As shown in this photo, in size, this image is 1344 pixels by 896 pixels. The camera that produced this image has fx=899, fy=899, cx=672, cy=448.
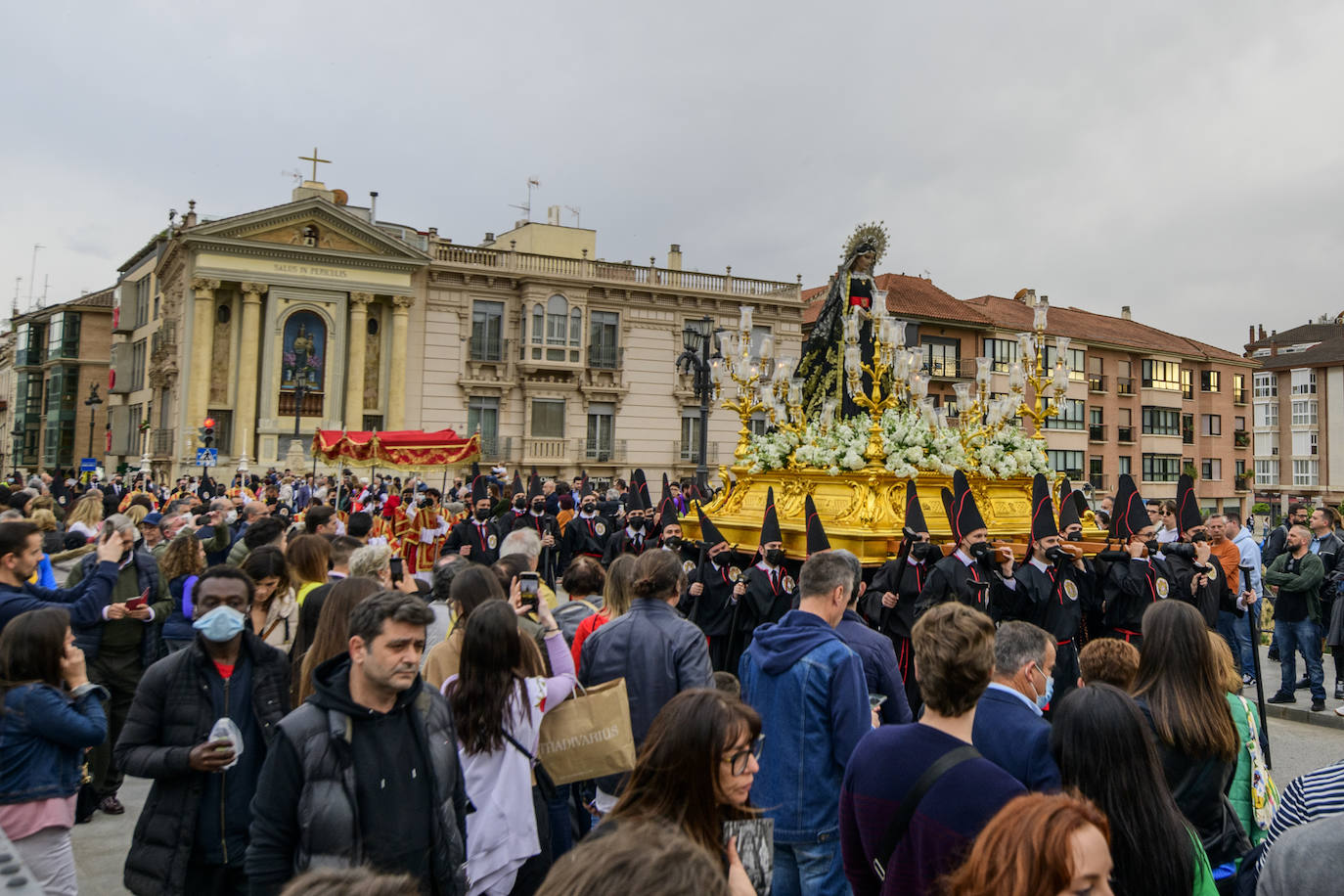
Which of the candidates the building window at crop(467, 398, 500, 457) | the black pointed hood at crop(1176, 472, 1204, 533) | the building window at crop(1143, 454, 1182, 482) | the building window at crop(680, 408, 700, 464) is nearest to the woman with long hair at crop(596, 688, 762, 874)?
the black pointed hood at crop(1176, 472, 1204, 533)

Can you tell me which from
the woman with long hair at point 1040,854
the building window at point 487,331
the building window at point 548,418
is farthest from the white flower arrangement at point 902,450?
the building window at point 487,331

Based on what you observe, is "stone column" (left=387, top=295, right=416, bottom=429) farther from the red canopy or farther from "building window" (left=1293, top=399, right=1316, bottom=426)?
"building window" (left=1293, top=399, right=1316, bottom=426)

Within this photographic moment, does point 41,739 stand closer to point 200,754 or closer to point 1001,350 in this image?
point 200,754

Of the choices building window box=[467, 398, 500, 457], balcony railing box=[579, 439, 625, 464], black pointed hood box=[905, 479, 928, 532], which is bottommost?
black pointed hood box=[905, 479, 928, 532]

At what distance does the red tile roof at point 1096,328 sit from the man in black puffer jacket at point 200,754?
151ft

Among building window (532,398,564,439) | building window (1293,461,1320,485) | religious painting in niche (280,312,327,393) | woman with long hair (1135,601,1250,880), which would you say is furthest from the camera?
building window (1293,461,1320,485)

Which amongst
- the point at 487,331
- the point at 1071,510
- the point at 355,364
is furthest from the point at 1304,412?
the point at 1071,510

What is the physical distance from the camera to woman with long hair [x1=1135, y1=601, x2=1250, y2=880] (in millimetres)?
3658

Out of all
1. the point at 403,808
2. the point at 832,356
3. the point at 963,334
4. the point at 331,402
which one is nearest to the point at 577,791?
the point at 403,808

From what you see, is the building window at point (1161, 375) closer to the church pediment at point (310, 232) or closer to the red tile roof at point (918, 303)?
the red tile roof at point (918, 303)

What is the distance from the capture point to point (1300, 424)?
65.8 m

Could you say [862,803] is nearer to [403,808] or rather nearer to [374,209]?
[403,808]

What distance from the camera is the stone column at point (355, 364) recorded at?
114ft

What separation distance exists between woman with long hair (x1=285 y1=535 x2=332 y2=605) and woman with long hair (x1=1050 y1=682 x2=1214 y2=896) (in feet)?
16.1
